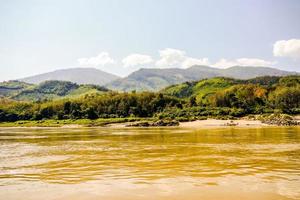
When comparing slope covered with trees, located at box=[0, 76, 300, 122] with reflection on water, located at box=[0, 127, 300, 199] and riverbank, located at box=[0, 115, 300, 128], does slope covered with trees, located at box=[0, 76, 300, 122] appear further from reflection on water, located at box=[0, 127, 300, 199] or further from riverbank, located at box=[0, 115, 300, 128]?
reflection on water, located at box=[0, 127, 300, 199]

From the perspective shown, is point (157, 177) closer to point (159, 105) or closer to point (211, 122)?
point (211, 122)

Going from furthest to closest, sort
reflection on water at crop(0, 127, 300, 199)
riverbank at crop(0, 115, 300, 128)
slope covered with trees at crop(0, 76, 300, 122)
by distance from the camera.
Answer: slope covered with trees at crop(0, 76, 300, 122) → riverbank at crop(0, 115, 300, 128) → reflection on water at crop(0, 127, 300, 199)

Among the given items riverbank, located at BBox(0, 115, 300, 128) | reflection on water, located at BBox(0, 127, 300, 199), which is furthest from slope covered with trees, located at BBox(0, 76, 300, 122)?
reflection on water, located at BBox(0, 127, 300, 199)

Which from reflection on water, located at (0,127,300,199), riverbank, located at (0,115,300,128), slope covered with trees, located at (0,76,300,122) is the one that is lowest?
reflection on water, located at (0,127,300,199)

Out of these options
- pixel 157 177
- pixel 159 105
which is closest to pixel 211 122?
pixel 159 105

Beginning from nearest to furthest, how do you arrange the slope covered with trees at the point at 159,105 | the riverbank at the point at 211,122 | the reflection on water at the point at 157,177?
the reflection on water at the point at 157,177 < the riverbank at the point at 211,122 < the slope covered with trees at the point at 159,105

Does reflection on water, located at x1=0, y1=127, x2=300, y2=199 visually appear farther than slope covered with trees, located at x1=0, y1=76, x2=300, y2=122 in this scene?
No

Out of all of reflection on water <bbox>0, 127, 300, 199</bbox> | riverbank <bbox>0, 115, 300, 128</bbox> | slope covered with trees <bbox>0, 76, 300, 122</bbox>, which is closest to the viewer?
reflection on water <bbox>0, 127, 300, 199</bbox>

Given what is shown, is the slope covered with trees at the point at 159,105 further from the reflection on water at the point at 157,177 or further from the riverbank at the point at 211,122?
the reflection on water at the point at 157,177

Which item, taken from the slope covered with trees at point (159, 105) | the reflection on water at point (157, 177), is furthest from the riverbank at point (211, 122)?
the reflection on water at point (157, 177)

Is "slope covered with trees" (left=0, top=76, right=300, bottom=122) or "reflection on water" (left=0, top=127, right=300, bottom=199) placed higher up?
"slope covered with trees" (left=0, top=76, right=300, bottom=122)

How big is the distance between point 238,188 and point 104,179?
20.3 ft

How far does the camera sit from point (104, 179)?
17203 millimetres

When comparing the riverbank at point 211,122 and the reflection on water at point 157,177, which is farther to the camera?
the riverbank at point 211,122
